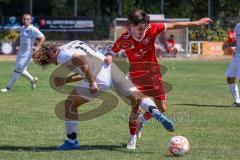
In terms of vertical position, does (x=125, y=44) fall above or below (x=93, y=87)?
above

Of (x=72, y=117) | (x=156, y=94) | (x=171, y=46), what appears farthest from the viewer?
(x=171, y=46)

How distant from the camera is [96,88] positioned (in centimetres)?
869

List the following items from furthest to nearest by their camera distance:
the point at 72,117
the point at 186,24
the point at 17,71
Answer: the point at 17,71
the point at 186,24
the point at 72,117

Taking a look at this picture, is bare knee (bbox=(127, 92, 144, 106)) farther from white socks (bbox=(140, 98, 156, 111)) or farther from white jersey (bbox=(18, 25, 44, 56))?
white jersey (bbox=(18, 25, 44, 56))

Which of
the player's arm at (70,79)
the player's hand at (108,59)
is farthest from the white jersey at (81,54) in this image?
the player's arm at (70,79)

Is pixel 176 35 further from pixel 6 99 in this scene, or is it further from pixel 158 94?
pixel 158 94

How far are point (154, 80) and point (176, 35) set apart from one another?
36262mm

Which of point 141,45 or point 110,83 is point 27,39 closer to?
point 141,45

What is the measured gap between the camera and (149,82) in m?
9.93

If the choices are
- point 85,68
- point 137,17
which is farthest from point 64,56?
point 137,17

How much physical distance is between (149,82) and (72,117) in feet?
4.88

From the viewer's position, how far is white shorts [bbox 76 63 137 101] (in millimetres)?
8891

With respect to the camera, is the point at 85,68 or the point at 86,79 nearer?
the point at 85,68

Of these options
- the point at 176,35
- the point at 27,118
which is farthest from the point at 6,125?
the point at 176,35
